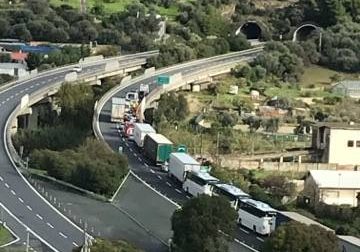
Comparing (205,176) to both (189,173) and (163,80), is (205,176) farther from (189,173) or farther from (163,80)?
(163,80)

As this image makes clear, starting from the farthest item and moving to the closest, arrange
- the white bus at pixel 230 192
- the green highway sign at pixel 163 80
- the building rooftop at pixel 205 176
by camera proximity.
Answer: the green highway sign at pixel 163 80, the building rooftop at pixel 205 176, the white bus at pixel 230 192

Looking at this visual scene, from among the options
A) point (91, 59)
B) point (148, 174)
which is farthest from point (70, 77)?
point (148, 174)

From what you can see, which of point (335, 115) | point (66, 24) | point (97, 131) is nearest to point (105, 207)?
point (97, 131)

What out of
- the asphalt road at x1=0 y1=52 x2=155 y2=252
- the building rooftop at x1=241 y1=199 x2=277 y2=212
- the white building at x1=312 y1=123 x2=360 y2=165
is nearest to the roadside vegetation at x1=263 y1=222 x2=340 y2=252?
the building rooftop at x1=241 y1=199 x2=277 y2=212

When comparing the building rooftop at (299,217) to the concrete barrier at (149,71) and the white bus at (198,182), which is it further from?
the concrete barrier at (149,71)

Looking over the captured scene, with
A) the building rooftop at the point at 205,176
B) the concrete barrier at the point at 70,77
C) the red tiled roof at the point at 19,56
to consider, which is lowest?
the red tiled roof at the point at 19,56

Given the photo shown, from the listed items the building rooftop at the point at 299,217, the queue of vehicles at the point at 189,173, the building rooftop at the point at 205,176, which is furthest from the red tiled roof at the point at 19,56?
the building rooftop at the point at 299,217

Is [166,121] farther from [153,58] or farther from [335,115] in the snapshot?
[153,58]
